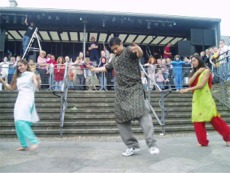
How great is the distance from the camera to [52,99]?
341 inches

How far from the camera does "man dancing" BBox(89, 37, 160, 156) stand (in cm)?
396

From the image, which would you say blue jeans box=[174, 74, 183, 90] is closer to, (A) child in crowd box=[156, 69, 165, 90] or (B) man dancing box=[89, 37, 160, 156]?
(A) child in crowd box=[156, 69, 165, 90]

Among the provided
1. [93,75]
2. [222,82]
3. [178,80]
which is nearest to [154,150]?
[222,82]

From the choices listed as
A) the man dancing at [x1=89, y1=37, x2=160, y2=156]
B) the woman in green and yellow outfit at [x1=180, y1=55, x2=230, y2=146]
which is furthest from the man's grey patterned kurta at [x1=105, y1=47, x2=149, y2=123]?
the woman in green and yellow outfit at [x1=180, y1=55, x2=230, y2=146]

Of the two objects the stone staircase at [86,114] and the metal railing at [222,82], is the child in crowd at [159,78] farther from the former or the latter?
the metal railing at [222,82]

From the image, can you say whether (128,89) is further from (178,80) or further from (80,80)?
(178,80)

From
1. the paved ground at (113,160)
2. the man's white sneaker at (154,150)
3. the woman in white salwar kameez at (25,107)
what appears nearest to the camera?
the paved ground at (113,160)

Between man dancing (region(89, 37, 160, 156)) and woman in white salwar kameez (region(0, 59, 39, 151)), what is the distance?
60.0 inches

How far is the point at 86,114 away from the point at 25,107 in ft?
11.7

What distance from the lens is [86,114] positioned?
8.02 meters

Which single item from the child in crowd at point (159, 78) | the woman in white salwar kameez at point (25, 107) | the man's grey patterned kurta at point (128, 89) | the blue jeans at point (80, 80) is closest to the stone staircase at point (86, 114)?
the child in crowd at point (159, 78)

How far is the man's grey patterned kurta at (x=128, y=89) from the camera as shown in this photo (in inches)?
157

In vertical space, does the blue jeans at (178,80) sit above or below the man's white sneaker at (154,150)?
above

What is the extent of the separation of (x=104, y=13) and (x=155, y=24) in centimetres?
312
